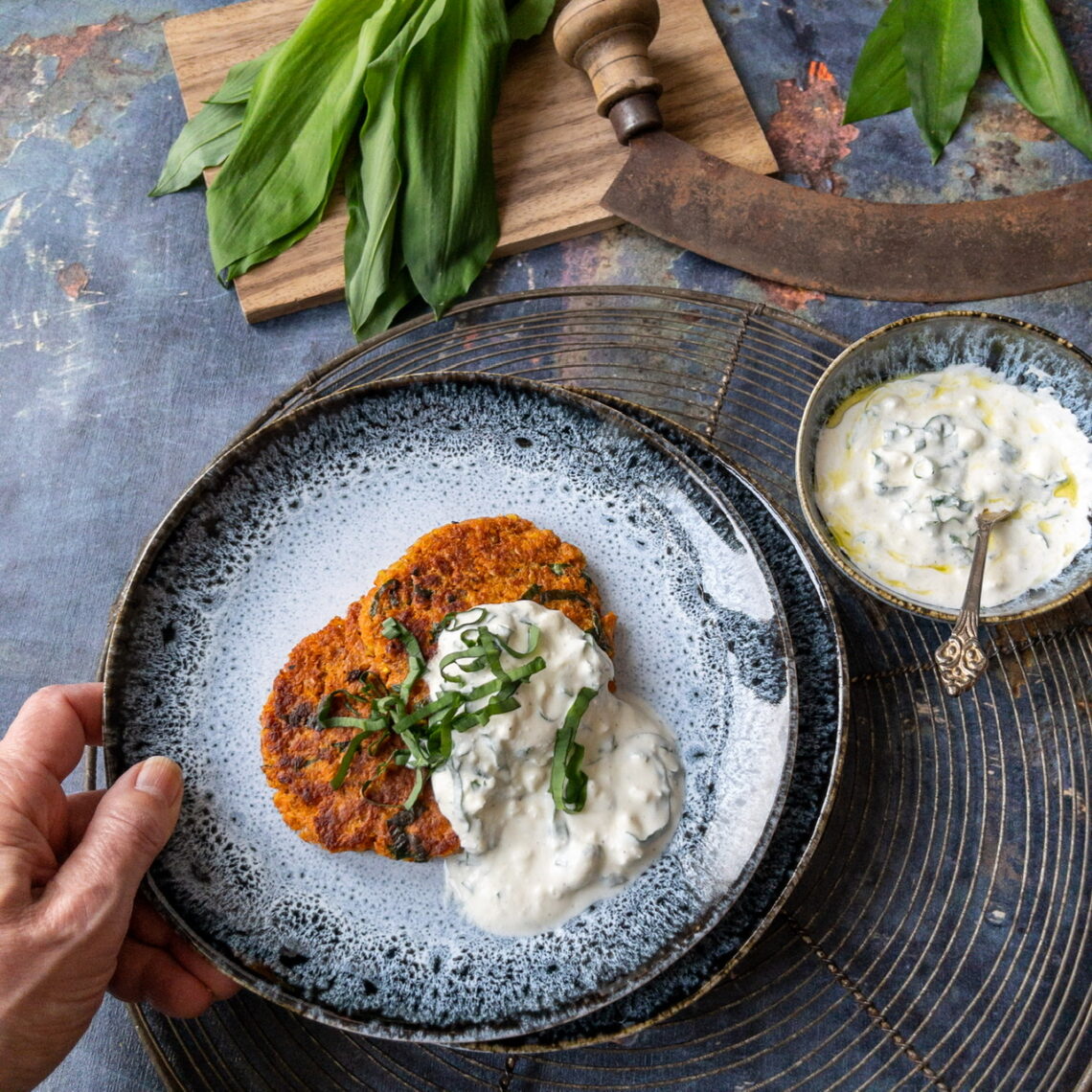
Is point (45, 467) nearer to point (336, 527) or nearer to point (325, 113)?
point (336, 527)

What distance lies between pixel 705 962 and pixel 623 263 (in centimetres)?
172

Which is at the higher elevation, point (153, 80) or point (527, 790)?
point (153, 80)

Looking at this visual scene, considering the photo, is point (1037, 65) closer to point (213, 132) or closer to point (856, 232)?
point (856, 232)

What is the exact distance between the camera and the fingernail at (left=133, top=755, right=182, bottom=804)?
1.82 metres

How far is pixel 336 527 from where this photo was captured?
2164mm

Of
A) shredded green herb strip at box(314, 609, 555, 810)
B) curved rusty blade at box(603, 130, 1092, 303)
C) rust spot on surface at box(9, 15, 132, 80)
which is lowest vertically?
shredded green herb strip at box(314, 609, 555, 810)

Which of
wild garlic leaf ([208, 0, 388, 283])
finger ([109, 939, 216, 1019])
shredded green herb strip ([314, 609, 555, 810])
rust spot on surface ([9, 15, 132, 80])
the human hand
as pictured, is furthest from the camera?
rust spot on surface ([9, 15, 132, 80])

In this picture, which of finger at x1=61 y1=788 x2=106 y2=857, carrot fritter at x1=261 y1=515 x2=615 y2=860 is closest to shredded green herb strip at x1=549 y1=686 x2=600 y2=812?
carrot fritter at x1=261 y1=515 x2=615 y2=860

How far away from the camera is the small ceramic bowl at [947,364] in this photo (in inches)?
80.1

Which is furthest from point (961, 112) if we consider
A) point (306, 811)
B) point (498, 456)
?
point (306, 811)

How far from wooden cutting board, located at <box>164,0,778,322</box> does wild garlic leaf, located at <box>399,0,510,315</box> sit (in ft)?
0.40

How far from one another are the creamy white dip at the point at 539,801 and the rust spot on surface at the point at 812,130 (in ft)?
5.16

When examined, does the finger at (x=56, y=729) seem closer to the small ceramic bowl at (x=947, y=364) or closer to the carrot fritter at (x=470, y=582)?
the carrot fritter at (x=470, y=582)

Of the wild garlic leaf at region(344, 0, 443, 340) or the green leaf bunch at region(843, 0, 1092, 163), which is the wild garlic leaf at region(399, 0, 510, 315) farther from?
the green leaf bunch at region(843, 0, 1092, 163)
